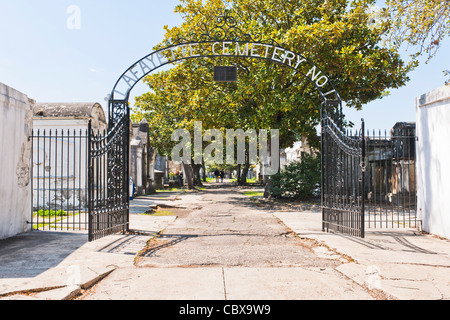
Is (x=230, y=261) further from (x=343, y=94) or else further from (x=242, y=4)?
(x=242, y=4)

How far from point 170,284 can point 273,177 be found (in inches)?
591

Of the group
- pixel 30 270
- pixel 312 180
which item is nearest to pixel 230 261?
pixel 30 270

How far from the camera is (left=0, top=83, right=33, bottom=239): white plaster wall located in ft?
26.2

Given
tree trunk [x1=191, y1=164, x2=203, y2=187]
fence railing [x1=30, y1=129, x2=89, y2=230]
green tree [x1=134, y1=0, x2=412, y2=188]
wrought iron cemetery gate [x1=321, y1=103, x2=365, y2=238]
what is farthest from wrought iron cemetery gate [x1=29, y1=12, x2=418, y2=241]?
tree trunk [x1=191, y1=164, x2=203, y2=187]

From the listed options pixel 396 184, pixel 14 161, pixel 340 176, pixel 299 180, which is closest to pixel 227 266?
pixel 340 176

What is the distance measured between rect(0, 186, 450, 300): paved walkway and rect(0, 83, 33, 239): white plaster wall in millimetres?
470

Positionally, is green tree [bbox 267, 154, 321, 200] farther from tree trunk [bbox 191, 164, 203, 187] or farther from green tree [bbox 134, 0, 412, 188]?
tree trunk [bbox 191, 164, 203, 187]

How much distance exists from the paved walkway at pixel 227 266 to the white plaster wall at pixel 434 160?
0.50 meters

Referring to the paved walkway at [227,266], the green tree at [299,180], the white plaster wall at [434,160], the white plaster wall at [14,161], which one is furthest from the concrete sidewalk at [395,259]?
the green tree at [299,180]

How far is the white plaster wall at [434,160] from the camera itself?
8234 millimetres

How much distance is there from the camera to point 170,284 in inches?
185

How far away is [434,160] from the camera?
28.4 ft

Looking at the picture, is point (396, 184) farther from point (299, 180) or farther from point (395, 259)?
point (395, 259)

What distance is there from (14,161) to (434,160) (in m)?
9.37
